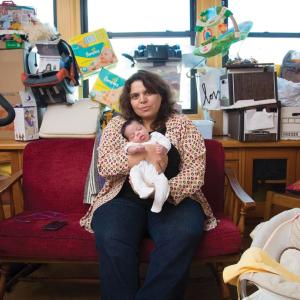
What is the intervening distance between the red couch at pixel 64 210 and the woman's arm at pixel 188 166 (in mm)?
220

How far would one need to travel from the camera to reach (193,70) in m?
2.98

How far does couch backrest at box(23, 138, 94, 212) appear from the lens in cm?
213

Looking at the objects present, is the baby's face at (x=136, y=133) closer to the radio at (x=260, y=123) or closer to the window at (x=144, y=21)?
the radio at (x=260, y=123)

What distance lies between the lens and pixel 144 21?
121 inches

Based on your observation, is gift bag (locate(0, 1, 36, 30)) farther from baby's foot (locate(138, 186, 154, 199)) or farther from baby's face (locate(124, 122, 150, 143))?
baby's foot (locate(138, 186, 154, 199))

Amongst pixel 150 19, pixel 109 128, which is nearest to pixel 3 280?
pixel 109 128

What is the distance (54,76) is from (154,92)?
0.82m

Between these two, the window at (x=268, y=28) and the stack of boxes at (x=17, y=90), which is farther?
the window at (x=268, y=28)

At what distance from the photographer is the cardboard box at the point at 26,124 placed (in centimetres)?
245

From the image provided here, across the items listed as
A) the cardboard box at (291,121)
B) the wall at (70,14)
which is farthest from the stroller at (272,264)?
the wall at (70,14)

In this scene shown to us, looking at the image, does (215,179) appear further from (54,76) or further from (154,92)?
(54,76)

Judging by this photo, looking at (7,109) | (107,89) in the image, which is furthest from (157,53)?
(7,109)

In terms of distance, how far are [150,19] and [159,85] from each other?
1380mm

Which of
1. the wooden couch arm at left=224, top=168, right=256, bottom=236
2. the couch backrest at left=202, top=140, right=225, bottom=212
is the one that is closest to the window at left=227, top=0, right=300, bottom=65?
the couch backrest at left=202, top=140, right=225, bottom=212
